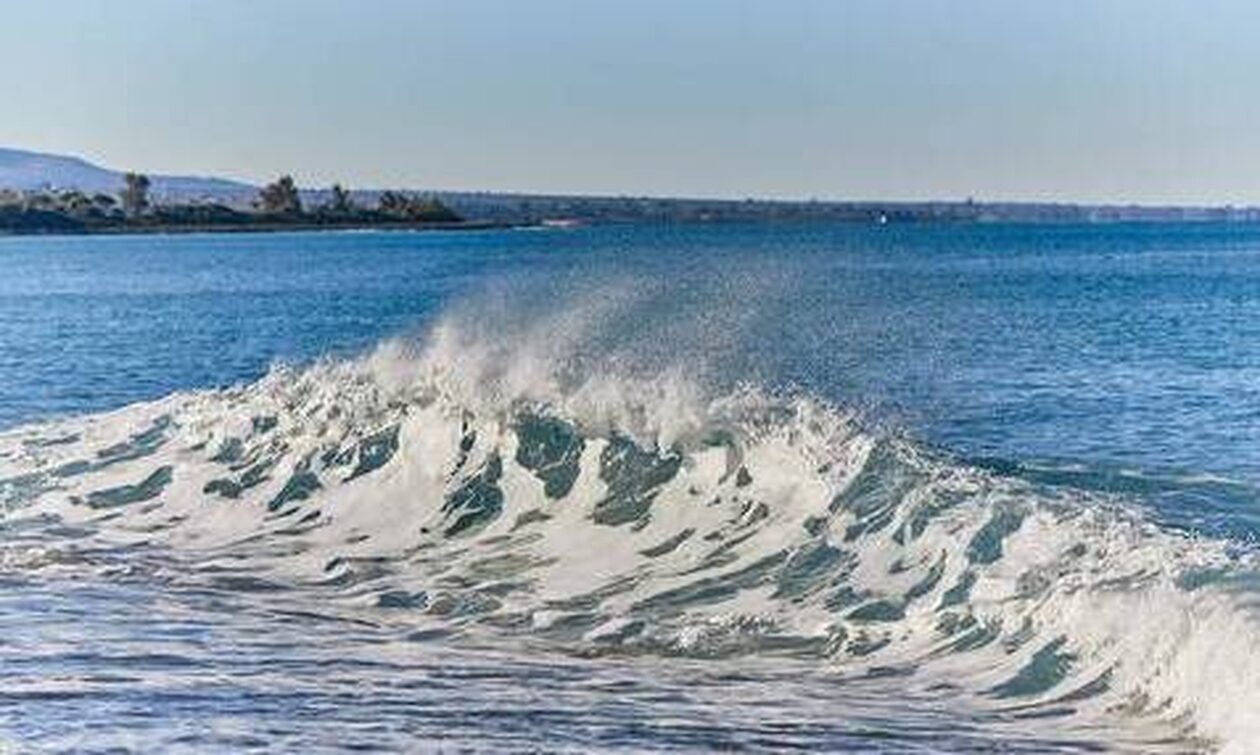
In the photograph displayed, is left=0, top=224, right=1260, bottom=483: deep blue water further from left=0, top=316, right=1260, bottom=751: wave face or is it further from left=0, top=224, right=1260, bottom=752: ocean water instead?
left=0, top=316, right=1260, bottom=751: wave face

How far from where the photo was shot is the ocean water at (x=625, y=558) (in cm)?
1360

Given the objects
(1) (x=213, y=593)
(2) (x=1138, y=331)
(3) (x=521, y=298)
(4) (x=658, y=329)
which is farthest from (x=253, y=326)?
(1) (x=213, y=593)

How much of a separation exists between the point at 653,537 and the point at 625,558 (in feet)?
2.70

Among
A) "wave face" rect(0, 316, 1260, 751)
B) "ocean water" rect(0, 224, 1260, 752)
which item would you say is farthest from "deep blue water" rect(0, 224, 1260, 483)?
"wave face" rect(0, 316, 1260, 751)

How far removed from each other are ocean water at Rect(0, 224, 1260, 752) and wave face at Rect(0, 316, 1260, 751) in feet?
0.17

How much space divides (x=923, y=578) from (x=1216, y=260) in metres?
155

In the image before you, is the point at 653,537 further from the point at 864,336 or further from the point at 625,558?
the point at 864,336

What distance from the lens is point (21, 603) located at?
59.7ft

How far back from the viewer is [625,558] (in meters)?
20.9

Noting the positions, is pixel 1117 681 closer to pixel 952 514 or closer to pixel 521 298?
pixel 952 514

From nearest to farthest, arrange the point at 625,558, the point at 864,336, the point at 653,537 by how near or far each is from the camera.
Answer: the point at 625,558 < the point at 653,537 < the point at 864,336

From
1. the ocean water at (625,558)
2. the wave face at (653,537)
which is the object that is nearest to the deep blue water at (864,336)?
the ocean water at (625,558)

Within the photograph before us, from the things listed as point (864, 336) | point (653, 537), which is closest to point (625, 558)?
point (653, 537)

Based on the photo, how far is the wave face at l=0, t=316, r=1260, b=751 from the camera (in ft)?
48.4
